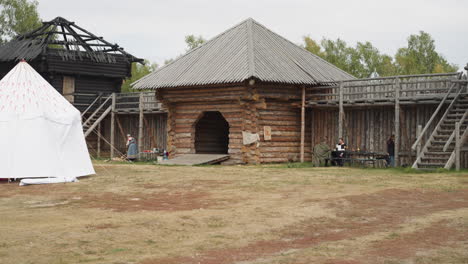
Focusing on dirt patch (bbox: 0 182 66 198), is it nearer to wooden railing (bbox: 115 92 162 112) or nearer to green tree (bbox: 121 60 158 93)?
wooden railing (bbox: 115 92 162 112)

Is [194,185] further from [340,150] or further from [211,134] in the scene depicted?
[211,134]

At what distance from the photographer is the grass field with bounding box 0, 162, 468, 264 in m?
7.40

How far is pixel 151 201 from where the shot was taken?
12.3 meters

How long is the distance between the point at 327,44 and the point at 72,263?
43024 mm

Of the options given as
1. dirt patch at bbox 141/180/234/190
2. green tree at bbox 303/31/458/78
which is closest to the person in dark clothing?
dirt patch at bbox 141/180/234/190

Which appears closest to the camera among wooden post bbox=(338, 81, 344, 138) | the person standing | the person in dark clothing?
the person in dark clothing

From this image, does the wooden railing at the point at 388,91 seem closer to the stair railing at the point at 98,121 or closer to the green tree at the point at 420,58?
the stair railing at the point at 98,121

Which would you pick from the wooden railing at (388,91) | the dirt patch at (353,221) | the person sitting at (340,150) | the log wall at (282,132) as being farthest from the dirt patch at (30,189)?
the wooden railing at (388,91)

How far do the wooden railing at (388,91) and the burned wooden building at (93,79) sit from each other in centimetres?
818

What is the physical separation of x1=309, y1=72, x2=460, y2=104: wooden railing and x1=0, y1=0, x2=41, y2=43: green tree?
29.9 metres

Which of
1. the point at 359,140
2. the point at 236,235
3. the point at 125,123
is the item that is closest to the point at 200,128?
the point at 125,123

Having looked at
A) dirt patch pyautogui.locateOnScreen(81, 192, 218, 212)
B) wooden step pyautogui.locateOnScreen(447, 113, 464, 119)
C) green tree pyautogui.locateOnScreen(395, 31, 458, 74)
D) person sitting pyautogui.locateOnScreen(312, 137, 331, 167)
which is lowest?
dirt patch pyautogui.locateOnScreen(81, 192, 218, 212)

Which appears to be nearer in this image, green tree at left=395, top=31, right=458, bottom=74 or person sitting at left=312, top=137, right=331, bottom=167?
person sitting at left=312, top=137, right=331, bottom=167

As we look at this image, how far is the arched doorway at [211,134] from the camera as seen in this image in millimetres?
27531
